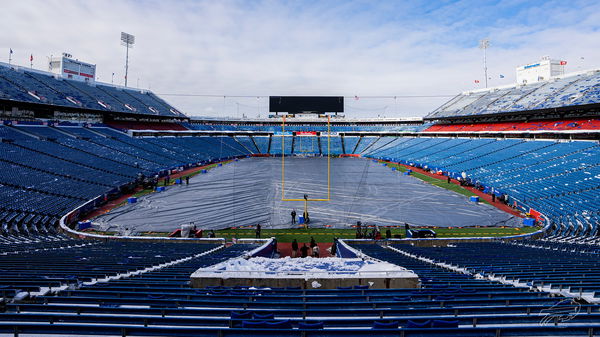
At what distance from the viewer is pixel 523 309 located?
160 inches

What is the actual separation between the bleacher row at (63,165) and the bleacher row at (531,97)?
142ft

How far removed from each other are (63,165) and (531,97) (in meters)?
55.1

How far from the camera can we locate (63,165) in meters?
26.3

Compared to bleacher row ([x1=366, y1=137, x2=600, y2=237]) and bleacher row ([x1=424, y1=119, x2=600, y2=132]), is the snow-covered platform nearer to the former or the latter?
bleacher row ([x1=366, y1=137, x2=600, y2=237])

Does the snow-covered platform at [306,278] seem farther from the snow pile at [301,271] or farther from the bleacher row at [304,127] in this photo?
the bleacher row at [304,127]

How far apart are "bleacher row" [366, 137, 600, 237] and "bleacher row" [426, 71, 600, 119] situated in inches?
233

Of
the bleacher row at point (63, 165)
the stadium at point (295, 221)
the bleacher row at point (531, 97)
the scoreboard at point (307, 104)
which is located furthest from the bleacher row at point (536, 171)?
the bleacher row at point (63, 165)

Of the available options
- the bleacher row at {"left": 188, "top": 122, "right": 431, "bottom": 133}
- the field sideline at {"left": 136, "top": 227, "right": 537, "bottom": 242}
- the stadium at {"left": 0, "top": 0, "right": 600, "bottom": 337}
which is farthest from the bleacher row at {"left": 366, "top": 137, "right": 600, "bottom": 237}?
the bleacher row at {"left": 188, "top": 122, "right": 431, "bottom": 133}

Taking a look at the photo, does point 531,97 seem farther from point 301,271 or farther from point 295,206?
point 301,271

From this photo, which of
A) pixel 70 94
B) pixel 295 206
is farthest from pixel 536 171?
pixel 70 94

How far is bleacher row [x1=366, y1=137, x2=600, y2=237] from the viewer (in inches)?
724

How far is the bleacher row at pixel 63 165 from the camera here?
18.0 meters

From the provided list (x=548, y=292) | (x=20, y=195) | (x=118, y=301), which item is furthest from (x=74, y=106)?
(x=548, y=292)

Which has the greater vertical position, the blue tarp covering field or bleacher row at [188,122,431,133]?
bleacher row at [188,122,431,133]
